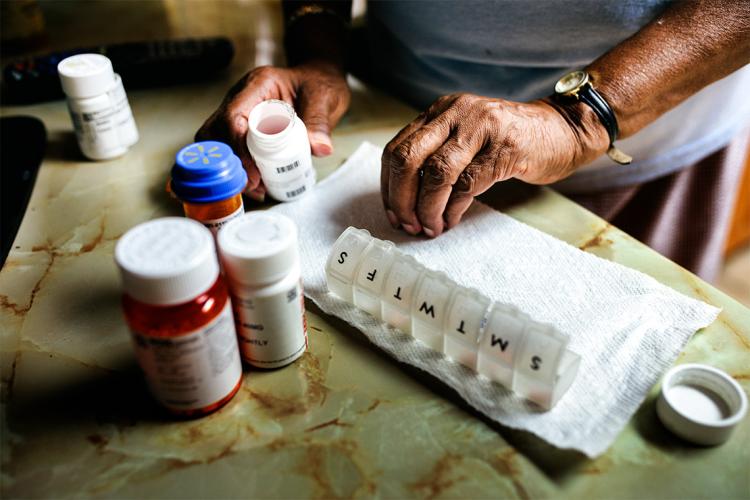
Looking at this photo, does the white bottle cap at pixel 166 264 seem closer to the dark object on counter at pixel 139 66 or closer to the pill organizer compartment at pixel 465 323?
the pill organizer compartment at pixel 465 323

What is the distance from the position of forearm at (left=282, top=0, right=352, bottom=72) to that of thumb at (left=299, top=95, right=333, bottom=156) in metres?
0.12

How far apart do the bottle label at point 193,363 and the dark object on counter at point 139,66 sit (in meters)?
0.70

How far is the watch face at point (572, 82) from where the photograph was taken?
734mm

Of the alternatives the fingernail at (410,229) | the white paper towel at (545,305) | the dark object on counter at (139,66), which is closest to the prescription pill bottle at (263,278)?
the white paper towel at (545,305)

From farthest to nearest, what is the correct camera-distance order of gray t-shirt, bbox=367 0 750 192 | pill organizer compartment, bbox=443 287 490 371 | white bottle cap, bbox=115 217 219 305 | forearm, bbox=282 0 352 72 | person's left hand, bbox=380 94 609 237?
forearm, bbox=282 0 352 72
gray t-shirt, bbox=367 0 750 192
person's left hand, bbox=380 94 609 237
pill organizer compartment, bbox=443 287 490 371
white bottle cap, bbox=115 217 219 305

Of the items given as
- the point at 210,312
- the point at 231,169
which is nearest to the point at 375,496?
the point at 210,312

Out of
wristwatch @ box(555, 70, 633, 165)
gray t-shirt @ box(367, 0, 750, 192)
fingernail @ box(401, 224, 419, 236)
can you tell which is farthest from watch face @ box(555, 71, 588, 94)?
fingernail @ box(401, 224, 419, 236)

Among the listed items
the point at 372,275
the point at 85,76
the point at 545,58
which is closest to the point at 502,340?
the point at 372,275

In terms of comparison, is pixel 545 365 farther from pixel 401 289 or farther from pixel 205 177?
pixel 205 177

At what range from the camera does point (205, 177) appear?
0.55 meters

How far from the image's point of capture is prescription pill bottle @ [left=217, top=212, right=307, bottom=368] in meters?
0.47

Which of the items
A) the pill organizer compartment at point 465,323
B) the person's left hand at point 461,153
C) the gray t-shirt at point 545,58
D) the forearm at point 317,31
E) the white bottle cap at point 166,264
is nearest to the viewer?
the white bottle cap at point 166,264

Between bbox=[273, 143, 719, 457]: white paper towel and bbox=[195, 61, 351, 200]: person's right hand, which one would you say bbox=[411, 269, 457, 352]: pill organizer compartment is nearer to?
bbox=[273, 143, 719, 457]: white paper towel

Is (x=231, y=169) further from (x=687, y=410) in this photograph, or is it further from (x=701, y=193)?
(x=701, y=193)
